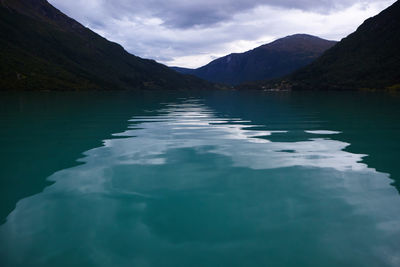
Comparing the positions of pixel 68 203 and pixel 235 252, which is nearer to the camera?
pixel 235 252

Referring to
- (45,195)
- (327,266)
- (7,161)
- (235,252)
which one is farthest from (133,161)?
(327,266)

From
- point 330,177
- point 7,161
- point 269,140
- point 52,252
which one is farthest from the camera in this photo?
point 269,140

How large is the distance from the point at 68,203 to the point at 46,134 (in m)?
13.7

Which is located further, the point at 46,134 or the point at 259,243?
the point at 46,134

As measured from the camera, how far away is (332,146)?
1573 cm

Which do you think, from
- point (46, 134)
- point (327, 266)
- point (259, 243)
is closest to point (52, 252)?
point (259, 243)

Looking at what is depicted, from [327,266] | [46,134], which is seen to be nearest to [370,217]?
[327,266]

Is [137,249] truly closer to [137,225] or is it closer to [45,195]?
[137,225]

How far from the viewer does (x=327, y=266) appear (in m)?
5.34

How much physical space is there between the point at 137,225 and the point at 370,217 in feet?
21.0

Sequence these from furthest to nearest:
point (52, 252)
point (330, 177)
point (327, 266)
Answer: point (330, 177)
point (52, 252)
point (327, 266)

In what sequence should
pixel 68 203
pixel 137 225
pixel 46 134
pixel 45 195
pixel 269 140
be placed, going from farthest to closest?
pixel 46 134
pixel 269 140
pixel 45 195
pixel 68 203
pixel 137 225

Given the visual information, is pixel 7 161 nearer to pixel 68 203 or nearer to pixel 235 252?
pixel 68 203

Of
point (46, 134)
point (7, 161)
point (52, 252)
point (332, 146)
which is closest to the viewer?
point (52, 252)
